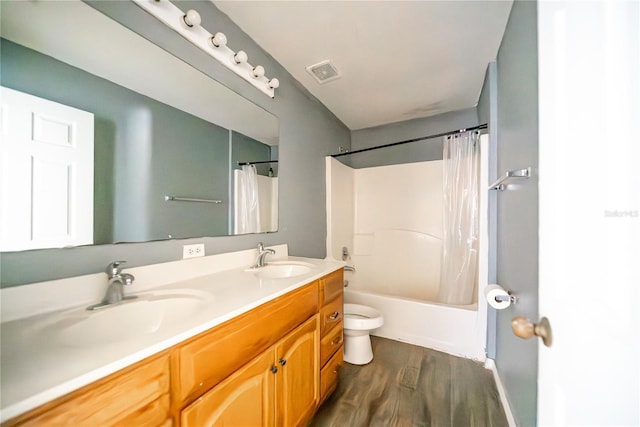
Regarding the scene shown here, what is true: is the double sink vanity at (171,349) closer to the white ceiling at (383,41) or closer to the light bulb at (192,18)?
the light bulb at (192,18)

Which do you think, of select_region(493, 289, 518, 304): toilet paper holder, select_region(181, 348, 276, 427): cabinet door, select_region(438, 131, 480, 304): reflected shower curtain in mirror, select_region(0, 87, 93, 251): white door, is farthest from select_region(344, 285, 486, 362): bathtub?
select_region(0, 87, 93, 251): white door

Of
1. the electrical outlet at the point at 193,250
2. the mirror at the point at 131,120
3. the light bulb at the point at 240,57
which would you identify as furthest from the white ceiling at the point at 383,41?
the electrical outlet at the point at 193,250

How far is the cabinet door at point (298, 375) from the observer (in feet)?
3.26

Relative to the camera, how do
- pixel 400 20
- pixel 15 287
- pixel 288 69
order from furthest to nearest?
pixel 288 69, pixel 400 20, pixel 15 287

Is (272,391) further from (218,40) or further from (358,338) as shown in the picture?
(218,40)

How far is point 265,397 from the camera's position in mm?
902

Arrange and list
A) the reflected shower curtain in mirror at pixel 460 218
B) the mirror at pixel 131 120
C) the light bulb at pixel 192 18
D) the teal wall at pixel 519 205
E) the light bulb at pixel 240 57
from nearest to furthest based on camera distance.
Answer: the mirror at pixel 131 120
the teal wall at pixel 519 205
the light bulb at pixel 192 18
the light bulb at pixel 240 57
the reflected shower curtain in mirror at pixel 460 218

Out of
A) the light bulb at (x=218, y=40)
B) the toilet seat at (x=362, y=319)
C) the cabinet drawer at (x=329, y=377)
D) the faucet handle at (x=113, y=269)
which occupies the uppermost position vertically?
the light bulb at (x=218, y=40)

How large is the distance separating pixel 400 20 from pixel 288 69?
0.87 metres

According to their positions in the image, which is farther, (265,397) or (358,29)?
(358,29)

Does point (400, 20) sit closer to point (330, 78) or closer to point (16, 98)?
point (330, 78)
